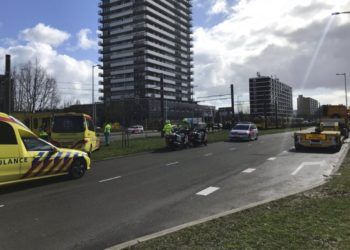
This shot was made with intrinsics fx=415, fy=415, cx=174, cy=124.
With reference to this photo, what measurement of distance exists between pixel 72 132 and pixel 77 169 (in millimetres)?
7059

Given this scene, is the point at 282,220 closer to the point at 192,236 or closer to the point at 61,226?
the point at 192,236

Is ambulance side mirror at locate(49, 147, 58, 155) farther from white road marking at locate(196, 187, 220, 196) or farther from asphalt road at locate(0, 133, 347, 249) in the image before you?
white road marking at locate(196, 187, 220, 196)

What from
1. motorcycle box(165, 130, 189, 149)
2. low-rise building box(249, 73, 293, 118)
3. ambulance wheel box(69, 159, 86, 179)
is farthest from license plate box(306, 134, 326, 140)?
low-rise building box(249, 73, 293, 118)

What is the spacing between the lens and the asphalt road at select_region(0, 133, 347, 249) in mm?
6871

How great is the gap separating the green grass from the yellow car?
6343mm

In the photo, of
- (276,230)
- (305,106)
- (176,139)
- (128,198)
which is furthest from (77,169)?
(305,106)

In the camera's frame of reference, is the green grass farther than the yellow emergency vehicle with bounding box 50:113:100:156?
No

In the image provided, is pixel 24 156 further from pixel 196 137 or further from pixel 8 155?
pixel 196 137

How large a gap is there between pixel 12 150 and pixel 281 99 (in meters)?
105

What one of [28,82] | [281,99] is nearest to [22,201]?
[28,82]

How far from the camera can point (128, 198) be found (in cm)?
989

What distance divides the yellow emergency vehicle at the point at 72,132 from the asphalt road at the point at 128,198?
4.31 m

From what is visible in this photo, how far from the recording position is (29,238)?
6637 mm

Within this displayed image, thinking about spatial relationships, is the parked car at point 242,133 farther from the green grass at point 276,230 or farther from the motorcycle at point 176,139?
the green grass at point 276,230
